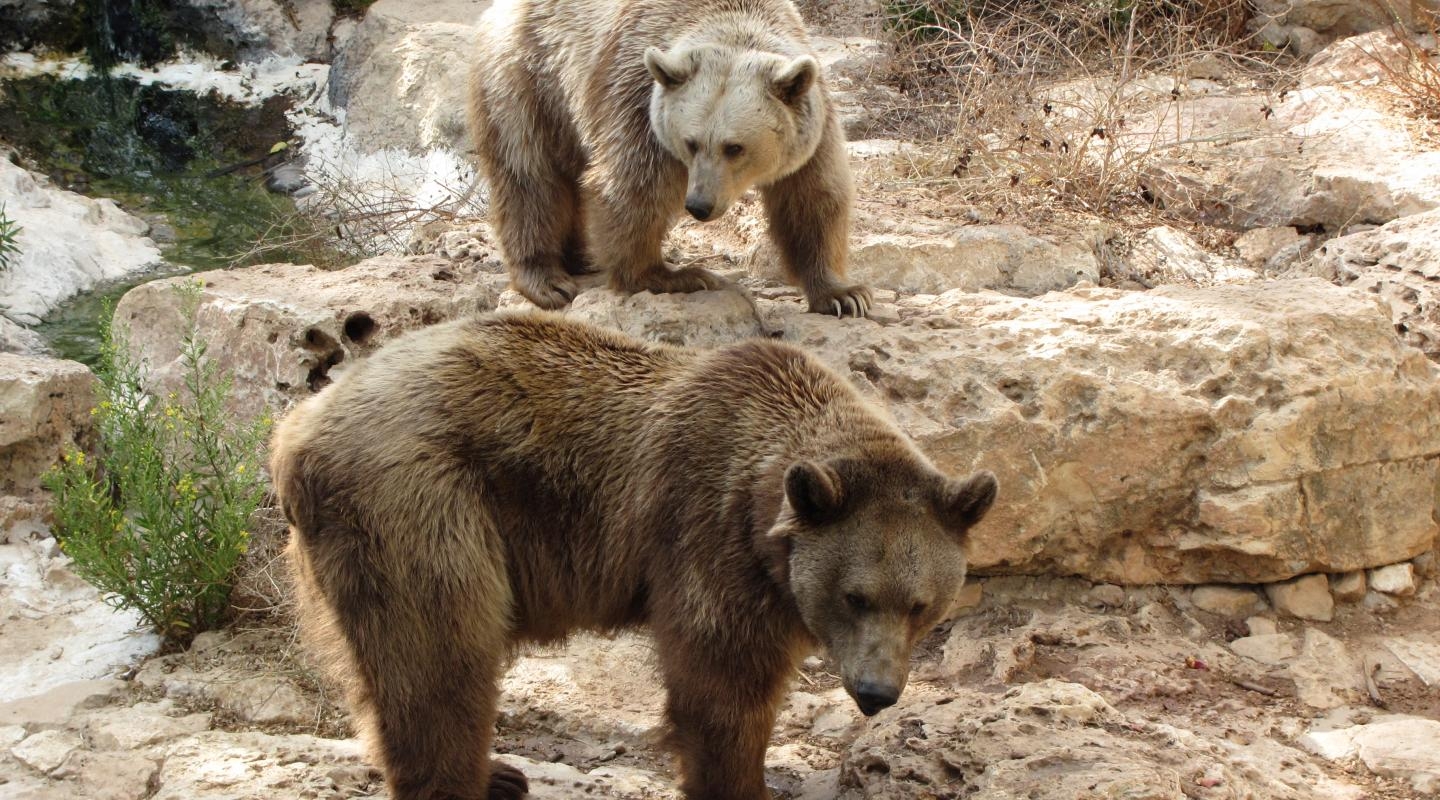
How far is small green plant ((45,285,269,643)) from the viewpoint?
6.07 metres

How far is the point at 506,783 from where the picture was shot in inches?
183

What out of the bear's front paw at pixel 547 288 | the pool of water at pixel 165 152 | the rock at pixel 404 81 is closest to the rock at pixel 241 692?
the bear's front paw at pixel 547 288

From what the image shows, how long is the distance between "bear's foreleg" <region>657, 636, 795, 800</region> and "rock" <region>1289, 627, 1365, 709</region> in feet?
7.83

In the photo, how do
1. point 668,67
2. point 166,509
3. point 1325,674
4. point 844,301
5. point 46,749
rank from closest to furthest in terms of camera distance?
point 46,749, point 1325,674, point 166,509, point 668,67, point 844,301

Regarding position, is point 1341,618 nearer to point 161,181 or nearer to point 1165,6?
point 1165,6

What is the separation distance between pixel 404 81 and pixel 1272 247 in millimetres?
8373

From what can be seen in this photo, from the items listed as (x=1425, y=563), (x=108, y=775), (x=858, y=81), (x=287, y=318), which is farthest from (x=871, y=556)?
(x=858, y=81)

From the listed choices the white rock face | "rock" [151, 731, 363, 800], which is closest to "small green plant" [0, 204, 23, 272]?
the white rock face

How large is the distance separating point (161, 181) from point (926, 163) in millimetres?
7675

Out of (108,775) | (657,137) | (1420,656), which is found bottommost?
(1420,656)

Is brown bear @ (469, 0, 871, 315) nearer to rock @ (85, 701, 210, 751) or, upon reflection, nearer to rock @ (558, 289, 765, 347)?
rock @ (558, 289, 765, 347)

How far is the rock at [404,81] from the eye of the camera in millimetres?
13023

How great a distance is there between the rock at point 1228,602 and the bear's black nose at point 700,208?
9.11 ft

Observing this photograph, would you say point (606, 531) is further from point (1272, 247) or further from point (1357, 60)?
point (1357, 60)
